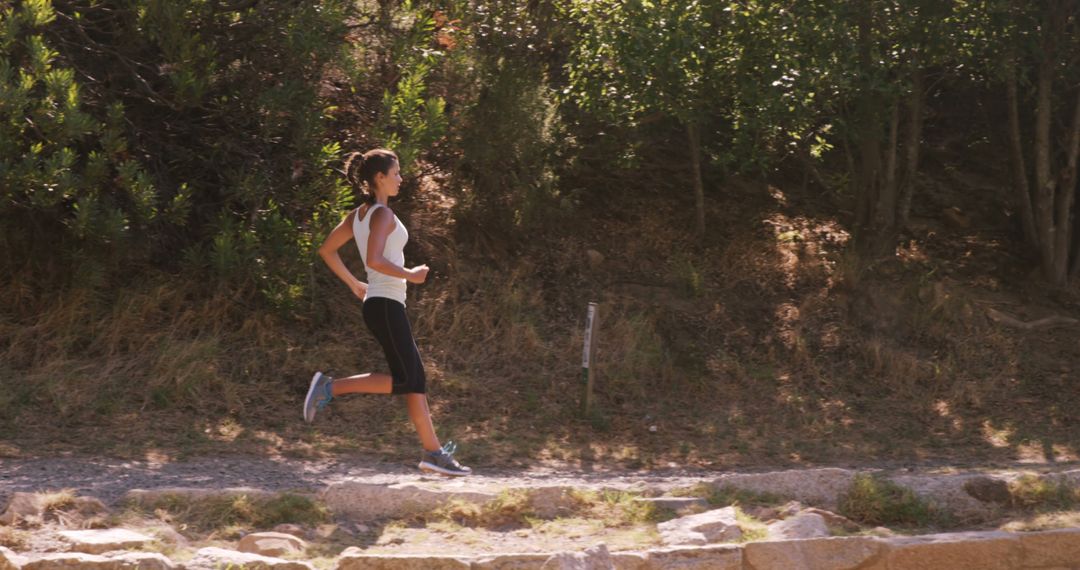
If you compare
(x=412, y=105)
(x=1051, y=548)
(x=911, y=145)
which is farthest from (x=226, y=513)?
(x=911, y=145)

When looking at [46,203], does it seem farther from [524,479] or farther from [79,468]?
[524,479]

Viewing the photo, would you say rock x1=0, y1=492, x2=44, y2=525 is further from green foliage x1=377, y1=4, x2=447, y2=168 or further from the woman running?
green foliage x1=377, y1=4, x2=447, y2=168

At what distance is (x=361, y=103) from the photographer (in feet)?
31.1

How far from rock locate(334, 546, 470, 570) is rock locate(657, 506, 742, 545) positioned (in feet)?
3.16

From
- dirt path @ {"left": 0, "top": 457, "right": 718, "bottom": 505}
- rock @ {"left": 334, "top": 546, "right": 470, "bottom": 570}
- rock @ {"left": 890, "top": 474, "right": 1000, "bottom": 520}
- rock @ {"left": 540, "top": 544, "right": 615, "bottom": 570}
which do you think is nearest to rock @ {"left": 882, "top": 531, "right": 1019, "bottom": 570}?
rock @ {"left": 890, "top": 474, "right": 1000, "bottom": 520}

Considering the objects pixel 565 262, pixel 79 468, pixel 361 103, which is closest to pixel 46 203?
pixel 79 468

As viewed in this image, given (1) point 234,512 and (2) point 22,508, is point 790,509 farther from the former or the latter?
(2) point 22,508

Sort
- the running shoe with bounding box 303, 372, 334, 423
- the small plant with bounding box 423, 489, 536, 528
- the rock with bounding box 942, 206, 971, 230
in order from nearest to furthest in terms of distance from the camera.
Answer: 1. the small plant with bounding box 423, 489, 536, 528
2. the running shoe with bounding box 303, 372, 334, 423
3. the rock with bounding box 942, 206, 971, 230

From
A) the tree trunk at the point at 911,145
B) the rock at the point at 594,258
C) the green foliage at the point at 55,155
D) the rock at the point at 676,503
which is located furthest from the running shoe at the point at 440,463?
the tree trunk at the point at 911,145

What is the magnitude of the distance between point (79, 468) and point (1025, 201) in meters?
8.62

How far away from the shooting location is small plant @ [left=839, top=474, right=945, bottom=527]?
5398 mm

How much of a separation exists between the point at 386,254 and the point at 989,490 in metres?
3.23

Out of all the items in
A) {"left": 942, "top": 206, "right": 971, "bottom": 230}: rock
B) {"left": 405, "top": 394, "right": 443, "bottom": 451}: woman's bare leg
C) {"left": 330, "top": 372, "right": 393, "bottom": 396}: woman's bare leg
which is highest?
{"left": 942, "top": 206, "right": 971, "bottom": 230}: rock

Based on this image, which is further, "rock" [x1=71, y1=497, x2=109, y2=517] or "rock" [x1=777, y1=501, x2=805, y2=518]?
"rock" [x1=777, y1=501, x2=805, y2=518]
